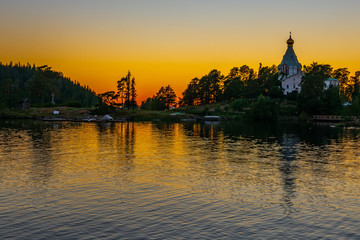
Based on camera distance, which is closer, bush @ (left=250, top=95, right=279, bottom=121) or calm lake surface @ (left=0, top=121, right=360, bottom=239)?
calm lake surface @ (left=0, top=121, right=360, bottom=239)

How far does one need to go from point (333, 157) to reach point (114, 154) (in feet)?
111

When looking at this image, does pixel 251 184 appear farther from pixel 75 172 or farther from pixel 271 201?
pixel 75 172

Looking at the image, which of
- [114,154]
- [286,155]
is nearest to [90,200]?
[114,154]

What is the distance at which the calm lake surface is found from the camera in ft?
72.8

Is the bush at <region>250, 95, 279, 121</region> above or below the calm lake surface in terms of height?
above

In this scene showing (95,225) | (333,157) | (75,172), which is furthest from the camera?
(333,157)

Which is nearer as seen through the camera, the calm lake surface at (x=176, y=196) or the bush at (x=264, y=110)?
the calm lake surface at (x=176, y=196)

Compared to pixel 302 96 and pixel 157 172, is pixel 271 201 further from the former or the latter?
pixel 302 96

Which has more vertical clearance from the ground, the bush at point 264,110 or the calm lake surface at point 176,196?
the bush at point 264,110

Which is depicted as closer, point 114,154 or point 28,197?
point 28,197

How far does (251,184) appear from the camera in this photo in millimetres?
35031

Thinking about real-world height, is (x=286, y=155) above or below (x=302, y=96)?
below

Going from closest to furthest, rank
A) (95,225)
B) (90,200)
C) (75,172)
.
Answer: (95,225)
(90,200)
(75,172)

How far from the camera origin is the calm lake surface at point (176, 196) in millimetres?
22188
